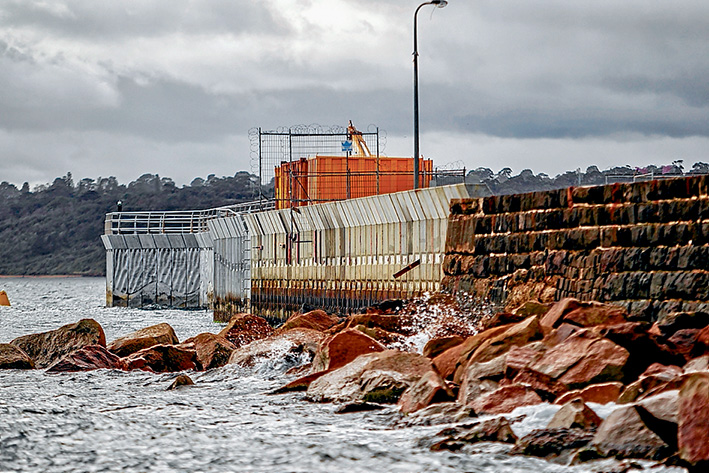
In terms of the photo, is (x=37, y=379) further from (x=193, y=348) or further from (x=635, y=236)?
(x=635, y=236)

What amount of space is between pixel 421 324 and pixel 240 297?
751 inches

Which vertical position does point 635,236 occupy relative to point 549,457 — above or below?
above

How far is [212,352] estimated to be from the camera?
17000 mm

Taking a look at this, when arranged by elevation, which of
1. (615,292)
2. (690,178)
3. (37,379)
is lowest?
(37,379)

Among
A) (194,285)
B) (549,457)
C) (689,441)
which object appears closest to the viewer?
(689,441)

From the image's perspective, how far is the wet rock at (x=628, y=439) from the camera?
7992 mm

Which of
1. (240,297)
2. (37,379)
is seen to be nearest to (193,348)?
(37,379)

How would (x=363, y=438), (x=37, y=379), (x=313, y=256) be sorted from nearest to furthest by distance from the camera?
(x=363, y=438) → (x=37, y=379) → (x=313, y=256)

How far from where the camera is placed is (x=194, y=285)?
159 feet

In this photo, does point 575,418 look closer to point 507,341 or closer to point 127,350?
point 507,341

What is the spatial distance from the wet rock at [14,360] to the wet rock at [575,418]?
11.5 m

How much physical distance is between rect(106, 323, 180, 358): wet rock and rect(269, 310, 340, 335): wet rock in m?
2.21

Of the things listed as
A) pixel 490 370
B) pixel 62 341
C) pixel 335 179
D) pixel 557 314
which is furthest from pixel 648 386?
pixel 335 179

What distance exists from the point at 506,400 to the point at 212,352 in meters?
8.12
